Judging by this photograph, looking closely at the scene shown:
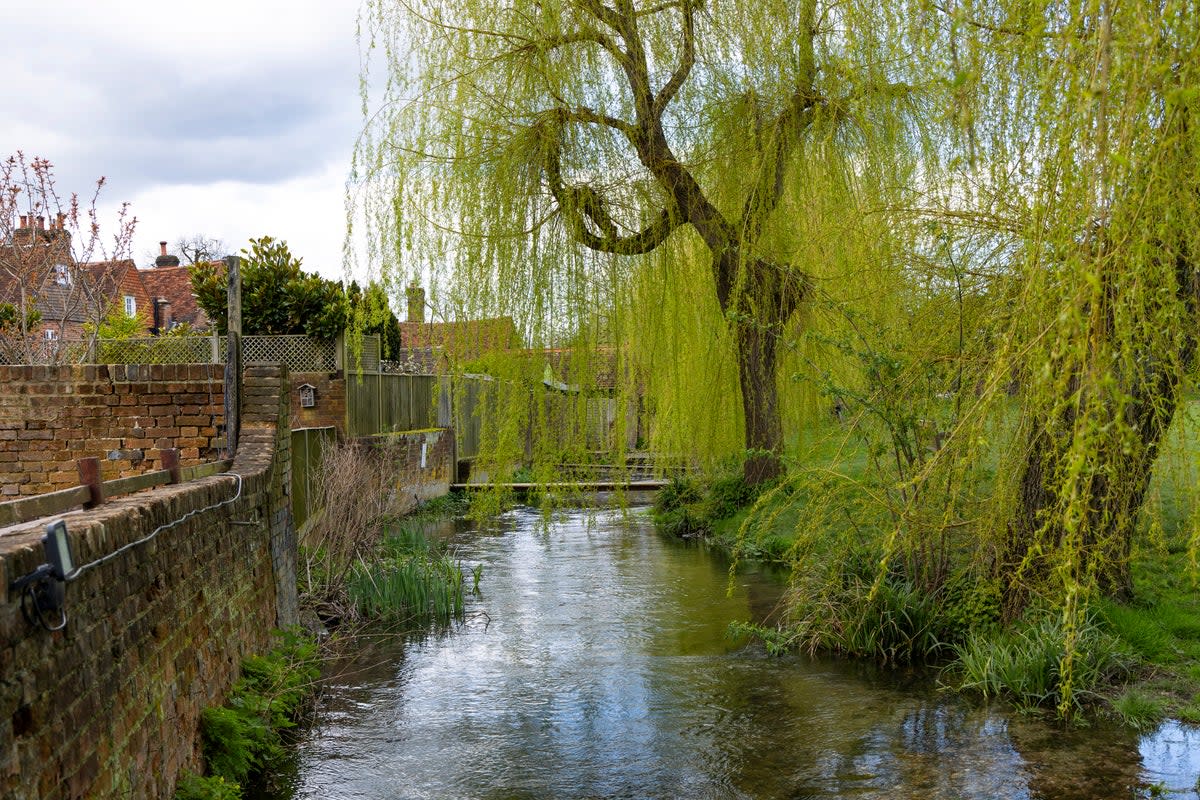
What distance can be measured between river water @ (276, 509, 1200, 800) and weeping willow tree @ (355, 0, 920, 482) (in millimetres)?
2113

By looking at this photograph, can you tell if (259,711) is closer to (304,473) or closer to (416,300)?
(416,300)

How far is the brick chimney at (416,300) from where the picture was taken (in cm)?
994

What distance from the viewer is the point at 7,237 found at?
16.5 m

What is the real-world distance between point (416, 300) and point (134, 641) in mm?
5811

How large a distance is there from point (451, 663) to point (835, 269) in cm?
466

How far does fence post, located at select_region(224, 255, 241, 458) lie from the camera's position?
26.0 feet

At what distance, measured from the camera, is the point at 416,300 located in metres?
9.93

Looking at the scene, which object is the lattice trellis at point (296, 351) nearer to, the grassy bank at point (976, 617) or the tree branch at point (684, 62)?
the tree branch at point (684, 62)

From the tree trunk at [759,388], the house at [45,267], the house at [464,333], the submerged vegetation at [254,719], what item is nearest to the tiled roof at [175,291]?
the house at [45,267]

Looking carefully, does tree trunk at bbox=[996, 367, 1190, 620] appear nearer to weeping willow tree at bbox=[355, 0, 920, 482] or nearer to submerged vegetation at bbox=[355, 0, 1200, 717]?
submerged vegetation at bbox=[355, 0, 1200, 717]

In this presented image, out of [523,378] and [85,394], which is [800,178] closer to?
[523,378]

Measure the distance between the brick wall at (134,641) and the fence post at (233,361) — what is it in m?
0.49

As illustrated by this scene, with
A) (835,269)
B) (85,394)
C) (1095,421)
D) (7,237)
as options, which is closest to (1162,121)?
(1095,421)

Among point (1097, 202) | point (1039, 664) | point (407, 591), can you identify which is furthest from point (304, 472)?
point (1097, 202)
